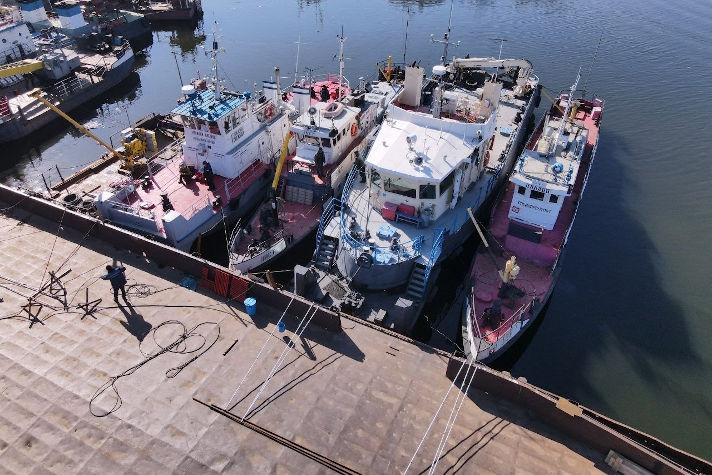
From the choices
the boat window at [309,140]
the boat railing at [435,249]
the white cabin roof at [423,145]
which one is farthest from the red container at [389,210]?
the boat window at [309,140]

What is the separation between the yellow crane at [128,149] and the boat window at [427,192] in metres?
17.7

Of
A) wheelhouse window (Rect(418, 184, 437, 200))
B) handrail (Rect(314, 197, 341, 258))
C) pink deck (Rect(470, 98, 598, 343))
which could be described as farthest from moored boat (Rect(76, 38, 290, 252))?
pink deck (Rect(470, 98, 598, 343))

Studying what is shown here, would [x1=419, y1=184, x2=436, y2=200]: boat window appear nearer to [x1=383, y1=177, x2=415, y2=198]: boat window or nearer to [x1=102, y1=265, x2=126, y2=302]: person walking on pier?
[x1=383, y1=177, x2=415, y2=198]: boat window

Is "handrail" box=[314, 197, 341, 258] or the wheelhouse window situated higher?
the wheelhouse window

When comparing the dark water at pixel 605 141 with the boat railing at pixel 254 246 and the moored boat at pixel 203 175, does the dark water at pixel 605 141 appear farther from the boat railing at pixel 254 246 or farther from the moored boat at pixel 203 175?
the boat railing at pixel 254 246

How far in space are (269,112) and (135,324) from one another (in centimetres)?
1707

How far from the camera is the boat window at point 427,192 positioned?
2222 centimetres

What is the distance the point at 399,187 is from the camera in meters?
22.7

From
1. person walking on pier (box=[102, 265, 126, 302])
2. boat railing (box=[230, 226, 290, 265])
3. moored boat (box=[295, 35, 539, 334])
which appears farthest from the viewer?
boat railing (box=[230, 226, 290, 265])

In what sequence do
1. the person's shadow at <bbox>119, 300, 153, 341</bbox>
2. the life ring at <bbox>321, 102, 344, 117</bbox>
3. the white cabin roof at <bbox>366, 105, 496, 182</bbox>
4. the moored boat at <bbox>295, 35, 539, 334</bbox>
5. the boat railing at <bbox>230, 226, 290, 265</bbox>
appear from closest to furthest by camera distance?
the person's shadow at <bbox>119, 300, 153, 341</bbox>
the moored boat at <bbox>295, 35, 539, 334</bbox>
the white cabin roof at <bbox>366, 105, 496, 182</bbox>
the boat railing at <bbox>230, 226, 290, 265</bbox>
the life ring at <bbox>321, 102, 344, 117</bbox>

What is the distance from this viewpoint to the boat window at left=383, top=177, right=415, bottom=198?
22406 mm

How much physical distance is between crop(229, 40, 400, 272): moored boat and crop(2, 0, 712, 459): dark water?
13.2m

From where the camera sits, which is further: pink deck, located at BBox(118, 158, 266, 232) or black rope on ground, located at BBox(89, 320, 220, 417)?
pink deck, located at BBox(118, 158, 266, 232)

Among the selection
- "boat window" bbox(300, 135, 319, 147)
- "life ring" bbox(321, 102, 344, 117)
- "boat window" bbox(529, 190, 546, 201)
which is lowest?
"boat window" bbox(300, 135, 319, 147)
